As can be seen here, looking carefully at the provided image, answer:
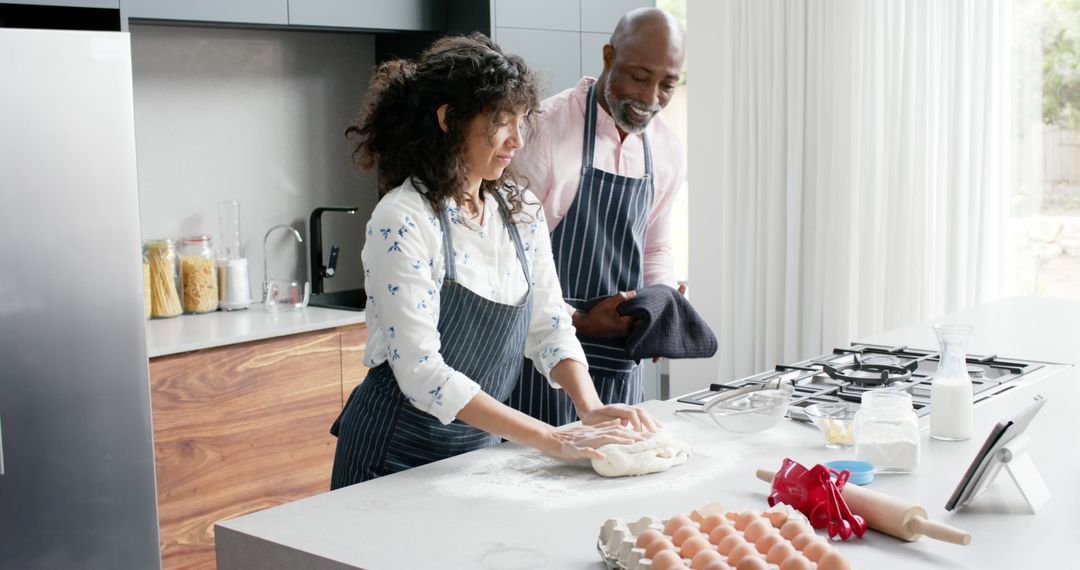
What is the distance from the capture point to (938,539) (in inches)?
52.2

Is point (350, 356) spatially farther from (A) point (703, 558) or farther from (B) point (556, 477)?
(A) point (703, 558)

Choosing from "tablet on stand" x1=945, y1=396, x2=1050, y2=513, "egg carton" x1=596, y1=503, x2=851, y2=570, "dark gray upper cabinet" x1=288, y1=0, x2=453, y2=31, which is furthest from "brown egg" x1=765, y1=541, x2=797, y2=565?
"dark gray upper cabinet" x1=288, y1=0, x2=453, y2=31

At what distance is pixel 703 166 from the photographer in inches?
195

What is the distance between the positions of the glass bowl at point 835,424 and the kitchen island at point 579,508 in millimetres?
22

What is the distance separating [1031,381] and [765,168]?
2.51 metres

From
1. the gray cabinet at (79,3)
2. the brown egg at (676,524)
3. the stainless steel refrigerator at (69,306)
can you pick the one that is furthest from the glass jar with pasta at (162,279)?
the brown egg at (676,524)

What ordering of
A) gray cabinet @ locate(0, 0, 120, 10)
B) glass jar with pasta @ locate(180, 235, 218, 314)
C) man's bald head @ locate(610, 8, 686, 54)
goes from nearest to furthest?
man's bald head @ locate(610, 8, 686, 54) → gray cabinet @ locate(0, 0, 120, 10) → glass jar with pasta @ locate(180, 235, 218, 314)

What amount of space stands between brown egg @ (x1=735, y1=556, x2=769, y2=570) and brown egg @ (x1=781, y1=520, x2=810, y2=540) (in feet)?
0.34

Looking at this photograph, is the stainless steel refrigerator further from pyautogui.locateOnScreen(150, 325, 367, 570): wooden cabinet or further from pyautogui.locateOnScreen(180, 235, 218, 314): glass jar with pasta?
pyautogui.locateOnScreen(180, 235, 218, 314): glass jar with pasta

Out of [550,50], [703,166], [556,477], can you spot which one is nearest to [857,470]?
[556,477]

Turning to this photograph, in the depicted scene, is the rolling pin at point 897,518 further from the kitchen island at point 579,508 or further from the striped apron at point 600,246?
the striped apron at point 600,246

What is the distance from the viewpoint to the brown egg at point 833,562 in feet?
3.89

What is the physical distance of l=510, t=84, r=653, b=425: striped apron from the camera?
8.29 feet

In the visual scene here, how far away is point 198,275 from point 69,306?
0.90m
